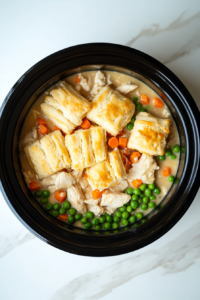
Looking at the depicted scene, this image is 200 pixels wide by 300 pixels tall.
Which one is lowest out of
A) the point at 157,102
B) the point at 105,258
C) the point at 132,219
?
the point at 105,258

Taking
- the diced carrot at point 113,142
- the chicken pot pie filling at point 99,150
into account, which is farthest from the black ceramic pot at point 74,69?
the diced carrot at point 113,142

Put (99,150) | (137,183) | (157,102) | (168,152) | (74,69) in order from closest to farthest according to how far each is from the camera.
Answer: (74,69) → (99,150) → (157,102) → (168,152) → (137,183)

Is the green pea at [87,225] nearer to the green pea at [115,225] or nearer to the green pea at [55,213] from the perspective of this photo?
the green pea at [115,225]

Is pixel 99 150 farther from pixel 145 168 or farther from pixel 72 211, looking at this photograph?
pixel 72 211

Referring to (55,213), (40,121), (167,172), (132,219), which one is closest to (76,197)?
(55,213)

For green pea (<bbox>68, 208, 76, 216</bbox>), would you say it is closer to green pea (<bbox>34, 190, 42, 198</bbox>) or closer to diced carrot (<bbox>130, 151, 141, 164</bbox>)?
green pea (<bbox>34, 190, 42, 198</bbox>)
